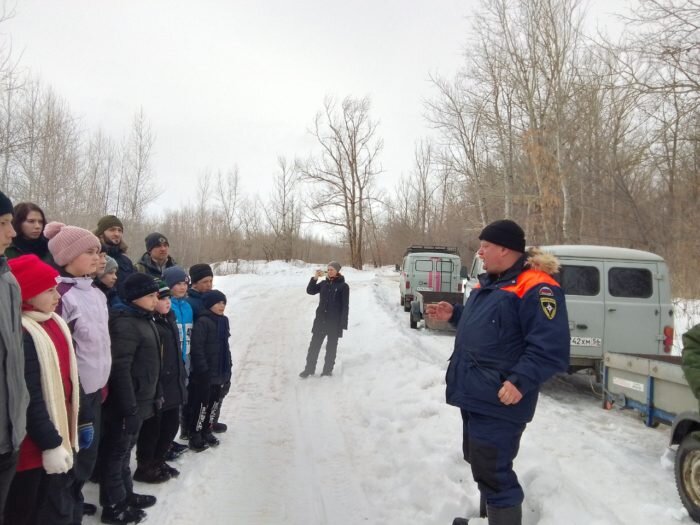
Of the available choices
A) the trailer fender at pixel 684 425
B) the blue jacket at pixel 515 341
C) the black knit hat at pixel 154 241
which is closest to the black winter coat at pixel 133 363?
the black knit hat at pixel 154 241

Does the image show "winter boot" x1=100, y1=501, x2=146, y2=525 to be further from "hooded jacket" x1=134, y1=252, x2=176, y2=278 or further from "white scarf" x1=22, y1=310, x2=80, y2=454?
"hooded jacket" x1=134, y1=252, x2=176, y2=278

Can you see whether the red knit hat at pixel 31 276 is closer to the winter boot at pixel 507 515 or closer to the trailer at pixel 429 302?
the winter boot at pixel 507 515

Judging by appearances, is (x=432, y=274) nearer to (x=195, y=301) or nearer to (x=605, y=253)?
(x=605, y=253)

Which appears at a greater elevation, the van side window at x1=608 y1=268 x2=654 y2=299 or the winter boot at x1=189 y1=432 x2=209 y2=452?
the van side window at x1=608 y1=268 x2=654 y2=299

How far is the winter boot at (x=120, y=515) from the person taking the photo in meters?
3.32

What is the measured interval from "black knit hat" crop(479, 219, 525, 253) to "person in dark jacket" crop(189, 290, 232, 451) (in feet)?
9.90

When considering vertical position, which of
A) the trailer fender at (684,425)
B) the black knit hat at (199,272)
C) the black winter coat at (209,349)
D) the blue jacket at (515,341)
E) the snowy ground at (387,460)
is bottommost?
the snowy ground at (387,460)

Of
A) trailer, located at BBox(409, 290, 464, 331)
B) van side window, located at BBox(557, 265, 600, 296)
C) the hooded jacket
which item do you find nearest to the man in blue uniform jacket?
the hooded jacket

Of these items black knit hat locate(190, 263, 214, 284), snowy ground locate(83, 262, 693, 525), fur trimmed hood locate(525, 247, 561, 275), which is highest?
fur trimmed hood locate(525, 247, 561, 275)

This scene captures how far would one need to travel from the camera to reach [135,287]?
11.8 feet

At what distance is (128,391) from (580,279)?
6820 mm

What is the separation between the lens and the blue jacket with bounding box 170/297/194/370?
4.70 metres

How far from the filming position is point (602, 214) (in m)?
18.5

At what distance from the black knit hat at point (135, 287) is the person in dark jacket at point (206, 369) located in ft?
4.23
